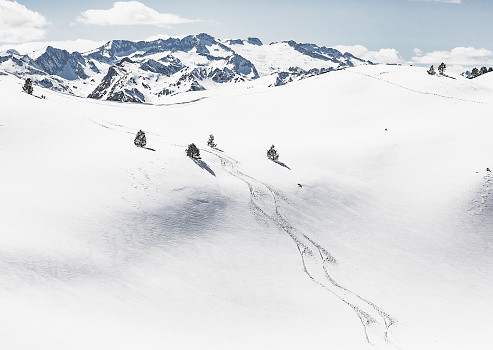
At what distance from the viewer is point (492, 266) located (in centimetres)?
3550

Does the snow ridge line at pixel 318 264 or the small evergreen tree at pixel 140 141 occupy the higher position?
the small evergreen tree at pixel 140 141

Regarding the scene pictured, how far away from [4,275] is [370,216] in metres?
33.0

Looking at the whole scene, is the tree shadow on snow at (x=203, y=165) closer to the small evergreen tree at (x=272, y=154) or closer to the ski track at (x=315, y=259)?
the ski track at (x=315, y=259)

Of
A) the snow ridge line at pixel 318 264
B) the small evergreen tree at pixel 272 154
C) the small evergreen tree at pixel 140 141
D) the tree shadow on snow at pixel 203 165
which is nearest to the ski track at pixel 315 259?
the snow ridge line at pixel 318 264

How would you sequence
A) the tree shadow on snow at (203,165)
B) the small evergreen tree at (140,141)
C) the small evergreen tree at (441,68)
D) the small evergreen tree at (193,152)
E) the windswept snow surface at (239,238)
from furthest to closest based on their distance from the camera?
1. the small evergreen tree at (441,68)
2. the small evergreen tree at (140,141)
3. the small evergreen tree at (193,152)
4. the tree shadow on snow at (203,165)
5. the windswept snow surface at (239,238)

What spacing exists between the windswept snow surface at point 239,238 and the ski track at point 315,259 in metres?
0.13

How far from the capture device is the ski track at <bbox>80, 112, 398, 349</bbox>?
1046 inches

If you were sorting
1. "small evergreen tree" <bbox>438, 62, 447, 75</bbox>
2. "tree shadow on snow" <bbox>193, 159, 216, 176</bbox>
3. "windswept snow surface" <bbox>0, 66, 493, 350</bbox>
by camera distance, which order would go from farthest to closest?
1. "small evergreen tree" <bbox>438, 62, 447, 75</bbox>
2. "tree shadow on snow" <bbox>193, 159, 216, 176</bbox>
3. "windswept snow surface" <bbox>0, 66, 493, 350</bbox>

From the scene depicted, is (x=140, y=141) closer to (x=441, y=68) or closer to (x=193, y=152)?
(x=193, y=152)

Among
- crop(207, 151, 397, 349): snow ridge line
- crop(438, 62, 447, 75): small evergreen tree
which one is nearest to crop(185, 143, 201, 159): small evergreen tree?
crop(207, 151, 397, 349): snow ridge line

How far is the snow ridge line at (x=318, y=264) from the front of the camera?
26.5 m

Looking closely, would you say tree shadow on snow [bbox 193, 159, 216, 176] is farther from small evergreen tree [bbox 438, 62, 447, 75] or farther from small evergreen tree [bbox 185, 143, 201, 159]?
small evergreen tree [bbox 438, 62, 447, 75]

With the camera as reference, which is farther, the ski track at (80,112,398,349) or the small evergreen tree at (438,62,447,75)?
the small evergreen tree at (438,62,447,75)

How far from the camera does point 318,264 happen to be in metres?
31.9
